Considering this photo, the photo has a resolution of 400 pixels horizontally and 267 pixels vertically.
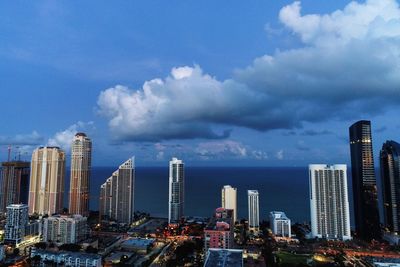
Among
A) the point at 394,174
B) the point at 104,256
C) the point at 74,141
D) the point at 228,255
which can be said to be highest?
the point at 74,141

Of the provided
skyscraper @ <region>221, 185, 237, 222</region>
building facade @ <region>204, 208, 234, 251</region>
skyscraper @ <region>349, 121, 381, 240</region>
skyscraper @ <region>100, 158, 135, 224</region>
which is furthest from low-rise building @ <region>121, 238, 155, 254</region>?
skyscraper @ <region>349, 121, 381, 240</region>

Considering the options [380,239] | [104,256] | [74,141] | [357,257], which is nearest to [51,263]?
[104,256]

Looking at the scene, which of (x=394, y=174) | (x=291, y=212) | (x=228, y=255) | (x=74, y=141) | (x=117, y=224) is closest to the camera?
(x=228, y=255)

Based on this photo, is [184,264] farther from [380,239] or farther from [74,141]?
[74,141]

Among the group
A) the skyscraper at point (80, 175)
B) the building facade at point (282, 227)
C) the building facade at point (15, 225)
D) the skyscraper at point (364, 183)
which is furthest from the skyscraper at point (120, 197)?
the skyscraper at point (364, 183)

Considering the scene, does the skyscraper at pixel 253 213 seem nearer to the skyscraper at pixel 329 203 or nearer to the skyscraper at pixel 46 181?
the skyscraper at pixel 329 203

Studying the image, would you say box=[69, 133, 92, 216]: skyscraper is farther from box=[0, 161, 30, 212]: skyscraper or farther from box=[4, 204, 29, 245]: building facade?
box=[4, 204, 29, 245]: building facade

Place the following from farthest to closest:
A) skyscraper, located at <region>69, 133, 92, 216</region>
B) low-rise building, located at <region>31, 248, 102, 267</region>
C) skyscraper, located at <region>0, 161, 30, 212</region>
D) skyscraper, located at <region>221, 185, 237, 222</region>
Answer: skyscraper, located at <region>0, 161, 30, 212</region>, skyscraper, located at <region>69, 133, 92, 216</region>, skyscraper, located at <region>221, 185, 237, 222</region>, low-rise building, located at <region>31, 248, 102, 267</region>
